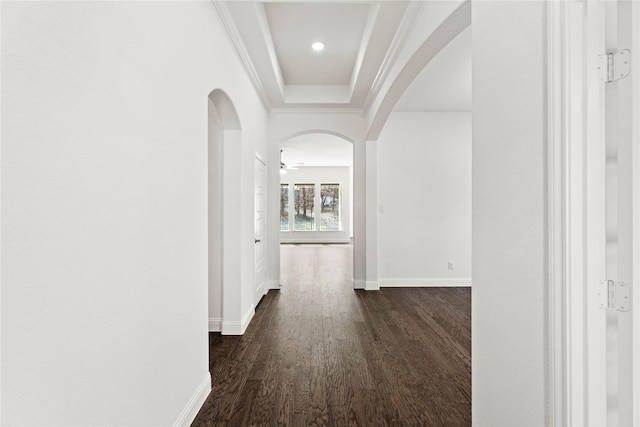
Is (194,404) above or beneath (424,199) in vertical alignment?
beneath

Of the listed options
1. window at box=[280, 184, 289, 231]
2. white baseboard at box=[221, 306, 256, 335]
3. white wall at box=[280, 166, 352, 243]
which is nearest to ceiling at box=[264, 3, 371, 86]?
white baseboard at box=[221, 306, 256, 335]

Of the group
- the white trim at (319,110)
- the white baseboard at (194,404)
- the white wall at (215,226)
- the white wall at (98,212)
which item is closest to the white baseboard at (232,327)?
the white wall at (215,226)

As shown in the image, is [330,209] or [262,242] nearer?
[262,242]

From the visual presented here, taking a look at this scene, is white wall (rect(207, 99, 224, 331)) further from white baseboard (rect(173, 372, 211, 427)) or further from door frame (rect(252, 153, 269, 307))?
white baseboard (rect(173, 372, 211, 427))

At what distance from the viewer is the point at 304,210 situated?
12234 mm

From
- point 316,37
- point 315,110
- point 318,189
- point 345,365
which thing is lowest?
point 345,365

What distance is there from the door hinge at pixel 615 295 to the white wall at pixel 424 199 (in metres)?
4.33

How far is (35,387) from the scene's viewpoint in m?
0.87

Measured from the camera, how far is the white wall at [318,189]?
477 inches

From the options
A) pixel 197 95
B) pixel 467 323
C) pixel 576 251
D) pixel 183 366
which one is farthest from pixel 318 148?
pixel 576 251

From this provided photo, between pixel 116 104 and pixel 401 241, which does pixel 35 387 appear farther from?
pixel 401 241

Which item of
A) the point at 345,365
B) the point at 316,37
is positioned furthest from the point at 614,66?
the point at 316,37

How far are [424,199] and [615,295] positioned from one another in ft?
14.7

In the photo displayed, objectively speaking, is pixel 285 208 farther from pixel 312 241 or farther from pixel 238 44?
pixel 238 44
